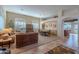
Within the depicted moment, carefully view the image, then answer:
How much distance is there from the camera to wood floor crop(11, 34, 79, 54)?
2164 millimetres

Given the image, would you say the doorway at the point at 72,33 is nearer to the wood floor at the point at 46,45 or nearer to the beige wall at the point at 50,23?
the wood floor at the point at 46,45

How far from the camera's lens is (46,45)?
2.22 m

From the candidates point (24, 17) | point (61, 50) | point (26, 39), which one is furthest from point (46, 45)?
point (24, 17)

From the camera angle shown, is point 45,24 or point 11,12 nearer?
point 11,12

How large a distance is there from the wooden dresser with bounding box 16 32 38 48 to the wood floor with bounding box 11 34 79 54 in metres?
0.09

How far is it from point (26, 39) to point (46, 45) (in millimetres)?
518

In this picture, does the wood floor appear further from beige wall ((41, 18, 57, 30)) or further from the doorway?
beige wall ((41, 18, 57, 30))

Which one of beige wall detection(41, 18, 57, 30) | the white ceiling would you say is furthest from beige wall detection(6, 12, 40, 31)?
beige wall detection(41, 18, 57, 30)

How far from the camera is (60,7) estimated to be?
218 cm

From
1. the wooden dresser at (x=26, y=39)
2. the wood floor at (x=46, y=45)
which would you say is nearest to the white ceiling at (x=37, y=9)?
the wooden dresser at (x=26, y=39)

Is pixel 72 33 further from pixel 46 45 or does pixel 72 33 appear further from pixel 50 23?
pixel 46 45
